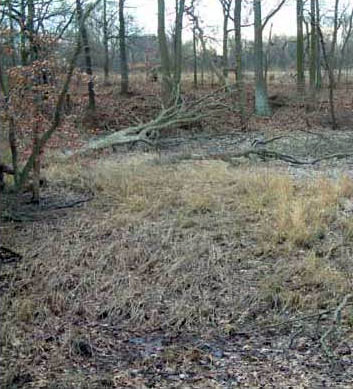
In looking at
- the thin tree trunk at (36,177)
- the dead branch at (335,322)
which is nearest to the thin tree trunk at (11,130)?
the thin tree trunk at (36,177)

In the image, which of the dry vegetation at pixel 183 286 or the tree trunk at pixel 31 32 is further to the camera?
the tree trunk at pixel 31 32

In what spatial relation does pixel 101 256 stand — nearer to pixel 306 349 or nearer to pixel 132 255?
pixel 132 255

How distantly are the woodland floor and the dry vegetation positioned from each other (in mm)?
19

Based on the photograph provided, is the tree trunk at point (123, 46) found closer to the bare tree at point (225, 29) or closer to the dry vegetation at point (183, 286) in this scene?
the bare tree at point (225, 29)

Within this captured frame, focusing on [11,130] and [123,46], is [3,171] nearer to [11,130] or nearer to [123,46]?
[11,130]

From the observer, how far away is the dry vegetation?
540 centimetres

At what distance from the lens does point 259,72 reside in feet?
72.7

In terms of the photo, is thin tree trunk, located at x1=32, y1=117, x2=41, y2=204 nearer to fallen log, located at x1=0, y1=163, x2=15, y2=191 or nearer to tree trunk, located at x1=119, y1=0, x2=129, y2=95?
fallen log, located at x1=0, y1=163, x2=15, y2=191

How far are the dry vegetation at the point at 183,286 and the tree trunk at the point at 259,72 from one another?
12051 millimetres

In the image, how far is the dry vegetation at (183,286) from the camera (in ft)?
17.7

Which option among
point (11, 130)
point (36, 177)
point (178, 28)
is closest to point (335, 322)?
point (11, 130)

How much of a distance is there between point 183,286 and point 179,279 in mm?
157

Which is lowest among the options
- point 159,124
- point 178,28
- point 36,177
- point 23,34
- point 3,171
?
point 36,177

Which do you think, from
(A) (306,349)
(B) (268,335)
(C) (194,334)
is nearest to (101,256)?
(C) (194,334)
